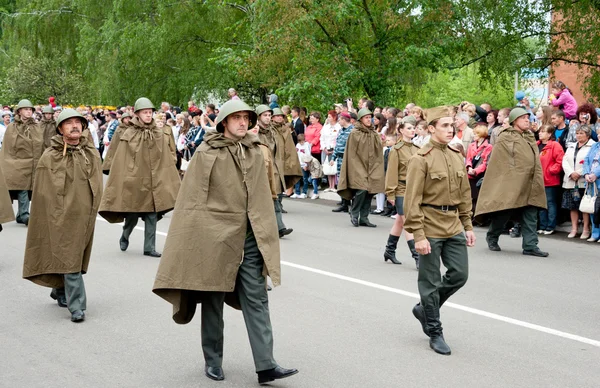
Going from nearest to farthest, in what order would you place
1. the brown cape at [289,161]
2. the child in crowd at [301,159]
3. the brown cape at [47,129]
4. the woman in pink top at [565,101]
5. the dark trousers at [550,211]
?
the dark trousers at [550,211] < the woman in pink top at [565,101] < the brown cape at [47,129] < the brown cape at [289,161] < the child in crowd at [301,159]

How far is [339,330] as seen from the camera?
23.8 feet

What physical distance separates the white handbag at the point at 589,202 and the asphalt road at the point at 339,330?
54.5 inches

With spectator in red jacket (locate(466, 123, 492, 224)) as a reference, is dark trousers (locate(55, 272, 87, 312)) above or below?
below

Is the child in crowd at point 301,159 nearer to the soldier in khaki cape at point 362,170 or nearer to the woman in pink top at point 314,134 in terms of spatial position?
the woman in pink top at point 314,134

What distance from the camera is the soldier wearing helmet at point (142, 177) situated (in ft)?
Result: 36.0

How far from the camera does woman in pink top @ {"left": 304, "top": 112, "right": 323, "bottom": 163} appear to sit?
18.8m

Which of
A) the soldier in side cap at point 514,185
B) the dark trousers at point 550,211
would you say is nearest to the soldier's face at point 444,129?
the soldier in side cap at point 514,185

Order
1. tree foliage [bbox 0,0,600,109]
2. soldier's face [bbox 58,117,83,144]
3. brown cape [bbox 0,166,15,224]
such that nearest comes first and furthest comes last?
1. soldier's face [bbox 58,117,83,144]
2. brown cape [bbox 0,166,15,224]
3. tree foliage [bbox 0,0,600,109]

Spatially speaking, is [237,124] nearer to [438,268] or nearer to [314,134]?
[438,268]

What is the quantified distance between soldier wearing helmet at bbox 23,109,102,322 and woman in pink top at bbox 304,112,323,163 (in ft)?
35.8

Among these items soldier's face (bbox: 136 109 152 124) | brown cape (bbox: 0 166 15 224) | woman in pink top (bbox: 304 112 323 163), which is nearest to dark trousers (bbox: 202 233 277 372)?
brown cape (bbox: 0 166 15 224)

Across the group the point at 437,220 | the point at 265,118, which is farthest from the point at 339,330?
the point at 265,118

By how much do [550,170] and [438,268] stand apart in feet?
22.4

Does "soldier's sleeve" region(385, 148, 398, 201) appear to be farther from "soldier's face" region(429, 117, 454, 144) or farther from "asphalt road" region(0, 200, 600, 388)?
"soldier's face" region(429, 117, 454, 144)
